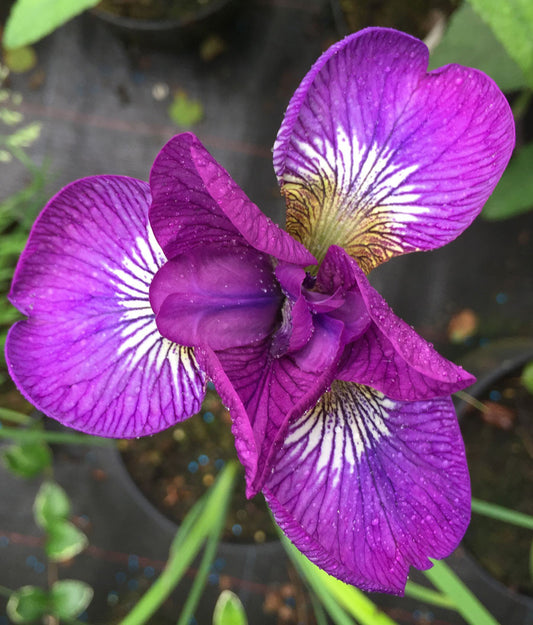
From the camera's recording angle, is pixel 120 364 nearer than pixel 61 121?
Yes

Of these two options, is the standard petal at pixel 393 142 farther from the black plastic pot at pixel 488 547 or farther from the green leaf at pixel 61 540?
the green leaf at pixel 61 540

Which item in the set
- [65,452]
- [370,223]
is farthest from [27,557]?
[370,223]

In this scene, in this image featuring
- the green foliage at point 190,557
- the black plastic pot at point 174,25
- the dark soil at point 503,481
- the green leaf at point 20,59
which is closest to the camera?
the green foliage at point 190,557

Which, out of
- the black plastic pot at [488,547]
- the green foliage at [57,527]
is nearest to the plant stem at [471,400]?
the black plastic pot at [488,547]

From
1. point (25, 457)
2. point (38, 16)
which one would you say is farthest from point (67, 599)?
point (38, 16)

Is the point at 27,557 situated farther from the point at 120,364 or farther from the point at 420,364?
the point at 420,364

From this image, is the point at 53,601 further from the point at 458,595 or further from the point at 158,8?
the point at 158,8
